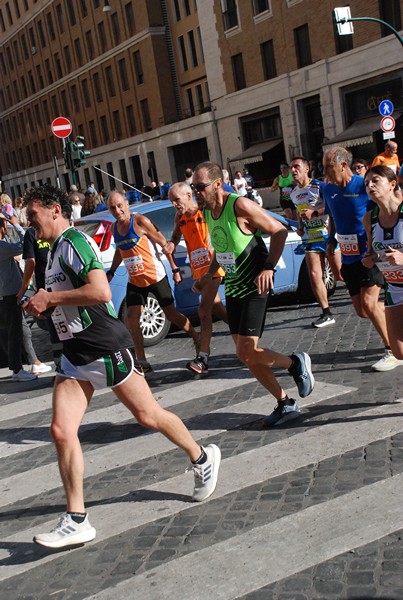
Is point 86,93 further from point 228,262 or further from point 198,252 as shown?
point 228,262

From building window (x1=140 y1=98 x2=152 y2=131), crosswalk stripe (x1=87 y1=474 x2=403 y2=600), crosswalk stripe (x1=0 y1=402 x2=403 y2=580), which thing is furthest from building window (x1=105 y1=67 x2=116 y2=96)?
crosswalk stripe (x1=87 y1=474 x2=403 y2=600)

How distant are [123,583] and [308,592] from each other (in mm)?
886

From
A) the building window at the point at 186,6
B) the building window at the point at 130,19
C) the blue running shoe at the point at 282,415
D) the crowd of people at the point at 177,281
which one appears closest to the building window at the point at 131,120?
the building window at the point at 130,19

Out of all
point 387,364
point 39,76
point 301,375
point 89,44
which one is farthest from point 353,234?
point 39,76

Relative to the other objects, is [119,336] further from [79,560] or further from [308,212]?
[308,212]

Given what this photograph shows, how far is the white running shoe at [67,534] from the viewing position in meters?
4.01

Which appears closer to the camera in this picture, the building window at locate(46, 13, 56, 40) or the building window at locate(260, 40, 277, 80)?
the building window at locate(260, 40, 277, 80)

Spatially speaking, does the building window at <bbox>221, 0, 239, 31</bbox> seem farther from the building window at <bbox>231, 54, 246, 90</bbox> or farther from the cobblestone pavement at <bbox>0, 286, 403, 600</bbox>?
the cobblestone pavement at <bbox>0, 286, 403, 600</bbox>

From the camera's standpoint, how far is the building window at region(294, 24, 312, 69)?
111ft

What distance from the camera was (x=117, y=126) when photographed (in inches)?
2128

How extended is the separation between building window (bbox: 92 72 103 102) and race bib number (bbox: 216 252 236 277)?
2047 inches

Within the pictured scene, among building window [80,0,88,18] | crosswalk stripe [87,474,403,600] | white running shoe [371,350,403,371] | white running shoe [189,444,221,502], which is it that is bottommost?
white running shoe [371,350,403,371]

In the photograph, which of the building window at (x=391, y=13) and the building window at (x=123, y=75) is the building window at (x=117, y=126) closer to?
the building window at (x=123, y=75)

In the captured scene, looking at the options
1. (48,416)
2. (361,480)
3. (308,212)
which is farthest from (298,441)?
(308,212)
